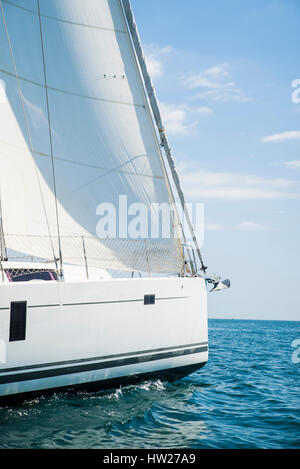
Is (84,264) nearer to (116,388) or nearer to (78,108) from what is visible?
(116,388)

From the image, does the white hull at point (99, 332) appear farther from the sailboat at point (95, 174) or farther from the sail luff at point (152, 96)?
the sail luff at point (152, 96)

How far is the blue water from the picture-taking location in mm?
4895

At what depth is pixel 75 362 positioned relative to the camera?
626cm

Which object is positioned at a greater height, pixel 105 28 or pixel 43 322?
pixel 105 28

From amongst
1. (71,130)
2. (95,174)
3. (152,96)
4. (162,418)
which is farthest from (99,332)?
(152,96)

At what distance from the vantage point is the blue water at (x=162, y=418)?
489cm

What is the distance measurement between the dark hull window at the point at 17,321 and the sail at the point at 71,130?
178cm

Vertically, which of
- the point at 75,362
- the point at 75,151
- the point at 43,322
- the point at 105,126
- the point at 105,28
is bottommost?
the point at 75,362

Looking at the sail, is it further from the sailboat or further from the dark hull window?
the dark hull window

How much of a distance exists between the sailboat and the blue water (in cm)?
52

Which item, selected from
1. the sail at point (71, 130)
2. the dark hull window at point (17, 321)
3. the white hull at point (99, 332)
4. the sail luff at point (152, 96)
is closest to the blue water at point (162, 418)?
the white hull at point (99, 332)

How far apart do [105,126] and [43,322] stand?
12.6 ft
